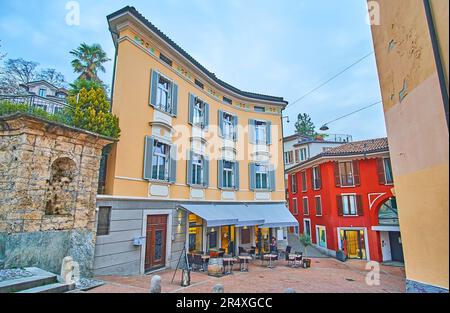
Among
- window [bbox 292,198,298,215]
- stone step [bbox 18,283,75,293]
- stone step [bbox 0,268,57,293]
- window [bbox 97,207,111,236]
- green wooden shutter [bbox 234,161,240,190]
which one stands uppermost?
green wooden shutter [bbox 234,161,240,190]

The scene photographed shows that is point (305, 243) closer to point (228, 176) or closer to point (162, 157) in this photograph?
point (228, 176)

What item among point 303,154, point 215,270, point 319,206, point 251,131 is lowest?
point 215,270

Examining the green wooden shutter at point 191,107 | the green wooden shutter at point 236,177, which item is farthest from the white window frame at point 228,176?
the green wooden shutter at point 191,107

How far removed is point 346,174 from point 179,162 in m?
15.1

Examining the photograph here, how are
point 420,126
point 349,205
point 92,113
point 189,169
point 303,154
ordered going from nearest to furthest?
point 420,126, point 92,113, point 189,169, point 349,205, point 303,154

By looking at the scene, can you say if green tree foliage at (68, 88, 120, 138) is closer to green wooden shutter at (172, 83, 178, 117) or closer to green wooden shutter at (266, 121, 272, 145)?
green wooden shutter at (172, 83, 178, 117)

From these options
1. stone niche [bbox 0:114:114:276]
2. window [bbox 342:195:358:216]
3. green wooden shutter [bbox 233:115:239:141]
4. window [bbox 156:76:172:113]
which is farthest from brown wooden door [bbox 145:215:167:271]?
window [bbox 342:195:358:216]

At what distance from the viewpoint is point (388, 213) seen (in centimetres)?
1886

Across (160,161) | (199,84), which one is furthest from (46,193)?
(199,84)

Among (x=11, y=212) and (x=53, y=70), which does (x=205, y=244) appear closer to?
(x=11, y=212)

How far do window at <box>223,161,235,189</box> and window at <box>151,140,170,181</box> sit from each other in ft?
16.4

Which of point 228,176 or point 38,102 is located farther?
point 228,176

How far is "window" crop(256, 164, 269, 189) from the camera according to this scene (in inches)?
711

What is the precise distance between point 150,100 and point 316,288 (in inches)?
436
